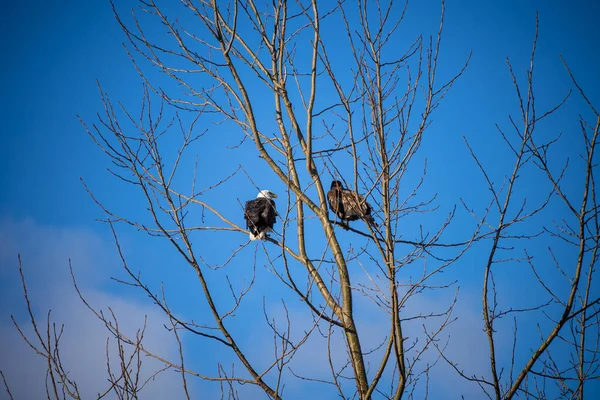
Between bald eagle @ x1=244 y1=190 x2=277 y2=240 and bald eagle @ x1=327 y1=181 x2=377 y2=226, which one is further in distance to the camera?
bald eagle @ x1=244 y1=190 x2=277 y2=240

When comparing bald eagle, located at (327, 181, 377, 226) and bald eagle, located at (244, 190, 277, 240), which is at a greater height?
bald eagle, located at (244, 190, 277, 240)

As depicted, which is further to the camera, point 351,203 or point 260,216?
point 260,216

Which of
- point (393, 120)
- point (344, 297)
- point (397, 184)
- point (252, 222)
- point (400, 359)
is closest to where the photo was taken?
point (400, 359)

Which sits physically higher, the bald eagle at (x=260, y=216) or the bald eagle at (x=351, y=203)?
the bald eagle at (x=260, y=216)

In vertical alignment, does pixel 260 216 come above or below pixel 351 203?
above

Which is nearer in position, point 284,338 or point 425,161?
point 284,338

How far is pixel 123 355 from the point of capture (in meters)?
2.80

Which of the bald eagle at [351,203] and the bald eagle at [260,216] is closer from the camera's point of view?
the bald eagle at [351,203]

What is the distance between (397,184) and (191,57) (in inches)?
69.4

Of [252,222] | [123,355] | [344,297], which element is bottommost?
[123,355]

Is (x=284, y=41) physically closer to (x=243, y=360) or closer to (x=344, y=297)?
(x=344, y=297)

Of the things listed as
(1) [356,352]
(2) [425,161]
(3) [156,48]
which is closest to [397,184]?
(2) [425,161]

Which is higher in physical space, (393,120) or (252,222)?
(252,222)

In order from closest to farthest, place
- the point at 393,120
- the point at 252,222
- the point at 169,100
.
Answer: the point at 393,120 → the point at 169,100 → the point at 252,222
